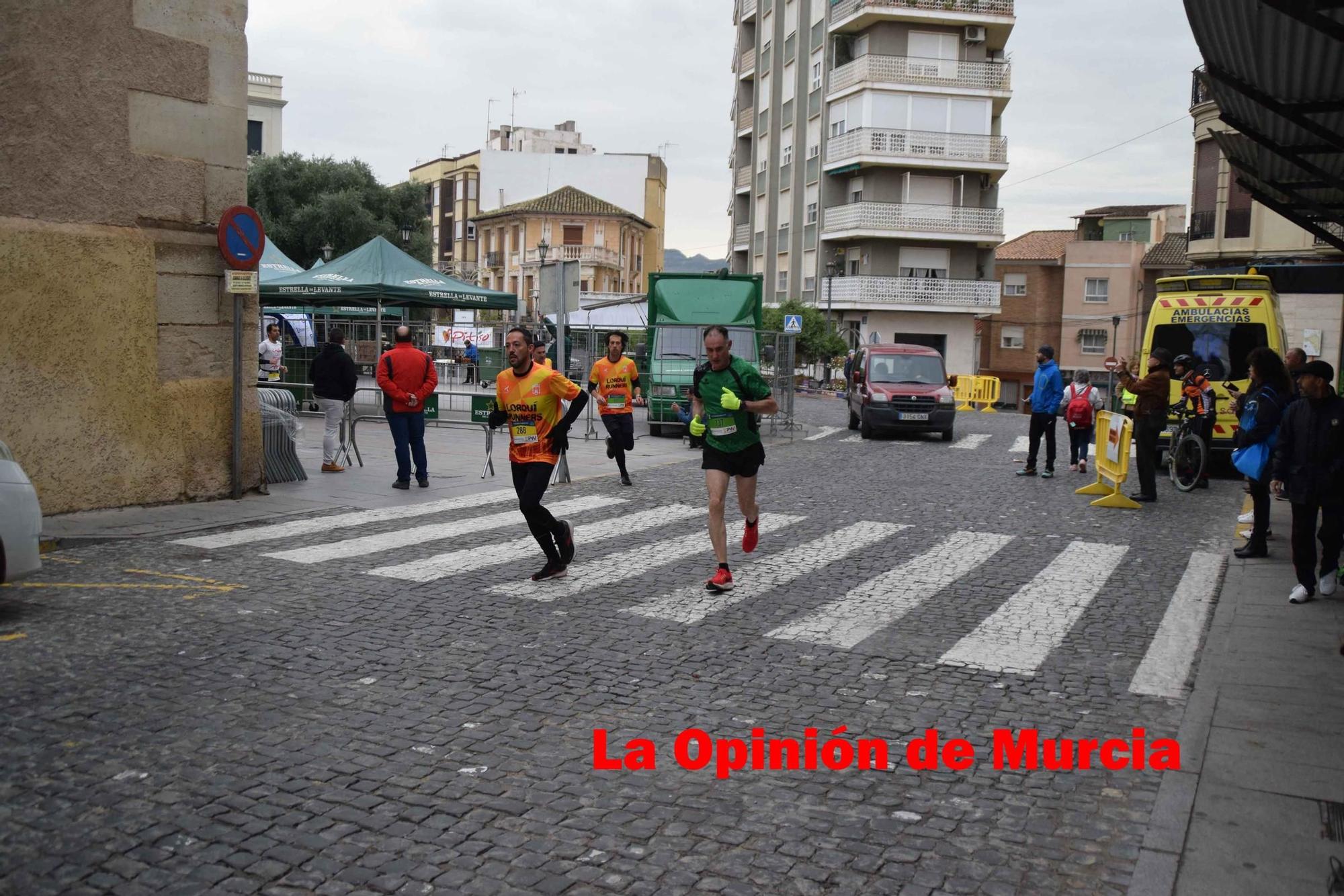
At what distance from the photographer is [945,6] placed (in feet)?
162

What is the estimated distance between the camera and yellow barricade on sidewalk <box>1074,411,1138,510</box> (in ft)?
45.3

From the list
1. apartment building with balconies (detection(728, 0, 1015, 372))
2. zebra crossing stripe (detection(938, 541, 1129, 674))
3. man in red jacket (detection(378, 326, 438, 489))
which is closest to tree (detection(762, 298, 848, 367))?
apartment building with balconies (detection(728, 0, 1015, 372))

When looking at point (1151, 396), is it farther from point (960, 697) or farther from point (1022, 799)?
point (1022, 799)

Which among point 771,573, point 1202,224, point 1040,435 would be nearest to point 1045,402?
point 1040,435

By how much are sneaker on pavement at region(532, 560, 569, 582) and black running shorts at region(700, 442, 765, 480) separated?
1313 mm

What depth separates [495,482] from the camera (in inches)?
579

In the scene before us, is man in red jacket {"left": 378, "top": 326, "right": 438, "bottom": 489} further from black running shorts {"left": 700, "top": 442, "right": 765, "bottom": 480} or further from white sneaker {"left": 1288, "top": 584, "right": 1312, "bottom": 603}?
white sneaker {"left": 1288, "top": 584, "right": 1312, "bottom": 603}

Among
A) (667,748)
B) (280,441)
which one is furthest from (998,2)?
(667,748)

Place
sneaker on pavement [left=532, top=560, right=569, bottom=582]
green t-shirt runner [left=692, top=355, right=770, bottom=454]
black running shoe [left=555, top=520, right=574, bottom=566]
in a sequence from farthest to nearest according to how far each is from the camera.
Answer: black running shoe [left=555, top=520, right=574, bottom=566], sneaker on pavement [left=532, top=560, right=569, bottom=582], green t-shirt runner [left=692, top=355, right=770, bottom=454]

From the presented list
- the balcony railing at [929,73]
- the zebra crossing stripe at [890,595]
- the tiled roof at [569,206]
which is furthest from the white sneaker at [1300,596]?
the tiled roof at [569,206]

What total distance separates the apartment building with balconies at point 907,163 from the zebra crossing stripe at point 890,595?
120 ft

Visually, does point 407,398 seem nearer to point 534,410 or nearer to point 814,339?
point 534,410

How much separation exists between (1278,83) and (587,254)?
77014 mm

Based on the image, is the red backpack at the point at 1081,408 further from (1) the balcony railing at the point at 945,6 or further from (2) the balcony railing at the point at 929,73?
(1) the balcony railing at the point at 945,6
